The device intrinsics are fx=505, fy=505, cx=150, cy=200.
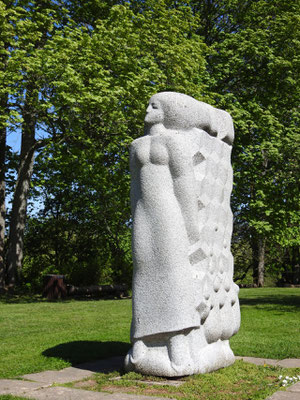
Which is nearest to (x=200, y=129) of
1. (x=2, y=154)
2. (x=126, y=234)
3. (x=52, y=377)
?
(x=52, y=377)

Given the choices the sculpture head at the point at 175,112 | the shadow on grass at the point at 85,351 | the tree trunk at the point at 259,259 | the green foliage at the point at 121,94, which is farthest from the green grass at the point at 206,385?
the tree trunk at the point at 259,259

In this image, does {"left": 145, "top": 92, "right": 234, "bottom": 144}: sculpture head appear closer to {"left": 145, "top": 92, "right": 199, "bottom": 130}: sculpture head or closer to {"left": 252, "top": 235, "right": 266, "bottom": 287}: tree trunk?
{"left": 145, "top": 92, "right": 199, "bottom": 130}: sculpture head

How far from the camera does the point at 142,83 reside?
15000 mm

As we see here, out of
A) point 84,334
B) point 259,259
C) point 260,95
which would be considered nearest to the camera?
point 84,334

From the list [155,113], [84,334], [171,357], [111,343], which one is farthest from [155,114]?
[84,334]

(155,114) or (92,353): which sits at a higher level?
(155,114)

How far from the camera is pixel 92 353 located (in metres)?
6.94

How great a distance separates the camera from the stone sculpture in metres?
5.38

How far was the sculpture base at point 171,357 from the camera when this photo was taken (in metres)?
5.25

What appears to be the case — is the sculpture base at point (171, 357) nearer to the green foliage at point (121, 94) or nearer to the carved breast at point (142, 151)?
the carved breast at point (142, 151)

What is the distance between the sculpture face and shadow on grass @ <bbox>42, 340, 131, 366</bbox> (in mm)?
3124

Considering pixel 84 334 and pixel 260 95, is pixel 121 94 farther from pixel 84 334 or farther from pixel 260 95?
pixel 84 334

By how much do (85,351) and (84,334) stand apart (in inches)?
71.7

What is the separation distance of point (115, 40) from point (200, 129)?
1016 cm
